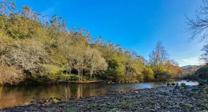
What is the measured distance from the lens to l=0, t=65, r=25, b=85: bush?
34.9 meters

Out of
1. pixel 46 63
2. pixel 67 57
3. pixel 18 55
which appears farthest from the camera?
pixel 67 57

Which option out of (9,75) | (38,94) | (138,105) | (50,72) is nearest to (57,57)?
(50,72)

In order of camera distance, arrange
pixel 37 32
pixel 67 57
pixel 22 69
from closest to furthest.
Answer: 1. pixel 22 69
2. pixel 37 32
3. pixel 67 57

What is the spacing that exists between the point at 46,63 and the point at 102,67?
1536 centimetres

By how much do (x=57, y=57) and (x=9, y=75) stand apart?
20.4 metres

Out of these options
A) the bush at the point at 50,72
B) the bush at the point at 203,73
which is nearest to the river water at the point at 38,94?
the bush at the point at 50,72

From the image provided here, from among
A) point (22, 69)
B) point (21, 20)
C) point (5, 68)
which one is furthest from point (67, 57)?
point (5, 68)

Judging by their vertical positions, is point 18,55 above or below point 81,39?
below

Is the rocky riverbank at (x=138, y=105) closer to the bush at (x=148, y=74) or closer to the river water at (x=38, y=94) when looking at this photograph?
the river water at (x=38, y=94)

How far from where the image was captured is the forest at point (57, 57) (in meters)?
40.3

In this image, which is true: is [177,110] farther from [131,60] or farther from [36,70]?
[131,60]

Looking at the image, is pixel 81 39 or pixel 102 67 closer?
pixel 102 67

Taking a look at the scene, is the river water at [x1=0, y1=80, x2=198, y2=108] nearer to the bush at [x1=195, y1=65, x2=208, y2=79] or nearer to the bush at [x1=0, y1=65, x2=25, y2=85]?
the bush at [x1=0, y1=65, x2=25, y2=85]

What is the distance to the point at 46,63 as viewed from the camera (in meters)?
51.1
